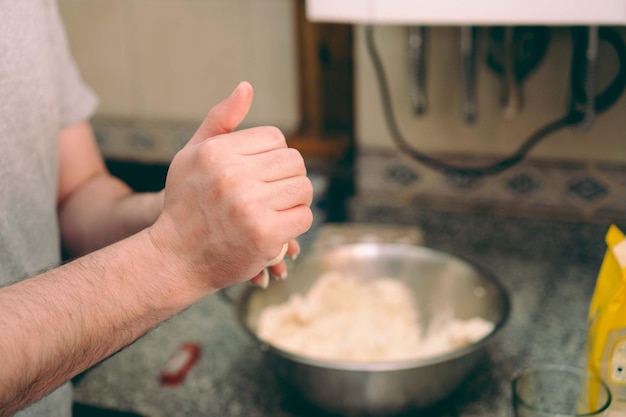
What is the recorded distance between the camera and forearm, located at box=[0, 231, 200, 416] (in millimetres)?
504

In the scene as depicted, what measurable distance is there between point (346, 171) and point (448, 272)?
457 mm

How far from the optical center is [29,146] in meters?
0.78

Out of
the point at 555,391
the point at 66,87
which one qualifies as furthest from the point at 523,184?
the point at 66,87

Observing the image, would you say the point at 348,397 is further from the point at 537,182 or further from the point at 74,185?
the point at 537,182

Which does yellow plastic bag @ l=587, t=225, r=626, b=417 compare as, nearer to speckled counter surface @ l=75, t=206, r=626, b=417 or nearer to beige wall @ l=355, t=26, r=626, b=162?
speckled counter surface @ l=75, t=206, r=626, b=417

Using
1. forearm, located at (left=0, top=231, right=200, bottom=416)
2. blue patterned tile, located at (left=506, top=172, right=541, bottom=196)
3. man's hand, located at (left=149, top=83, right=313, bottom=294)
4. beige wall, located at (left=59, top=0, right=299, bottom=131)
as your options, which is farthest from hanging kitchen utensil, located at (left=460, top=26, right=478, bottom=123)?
forearm, located at (left=0, top=231, right=200, bottom=416)

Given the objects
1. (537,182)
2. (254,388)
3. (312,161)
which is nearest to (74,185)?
(254,388)

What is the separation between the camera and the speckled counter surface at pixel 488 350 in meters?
0.91

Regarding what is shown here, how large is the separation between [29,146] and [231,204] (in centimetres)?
38

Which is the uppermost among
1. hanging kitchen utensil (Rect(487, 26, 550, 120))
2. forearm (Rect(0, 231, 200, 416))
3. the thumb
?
the thumb

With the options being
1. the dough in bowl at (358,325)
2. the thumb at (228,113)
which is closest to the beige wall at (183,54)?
the dough in bowl at (358,325)

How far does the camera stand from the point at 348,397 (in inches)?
31.9

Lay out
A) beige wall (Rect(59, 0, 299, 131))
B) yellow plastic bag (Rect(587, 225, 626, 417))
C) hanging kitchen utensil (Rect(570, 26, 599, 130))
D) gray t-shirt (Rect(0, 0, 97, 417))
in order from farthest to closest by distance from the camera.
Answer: beige wall (Rect(59, 0, 299, 131))
hanging kitchen utensil (Rect(570, 26, 599, 130))
gray t-shirt (Rect(0, 0, 97, 417))
yellow plastic bag (Rect(587, 225, 626, 417))

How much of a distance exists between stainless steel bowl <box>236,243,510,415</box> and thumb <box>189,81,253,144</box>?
33cm
